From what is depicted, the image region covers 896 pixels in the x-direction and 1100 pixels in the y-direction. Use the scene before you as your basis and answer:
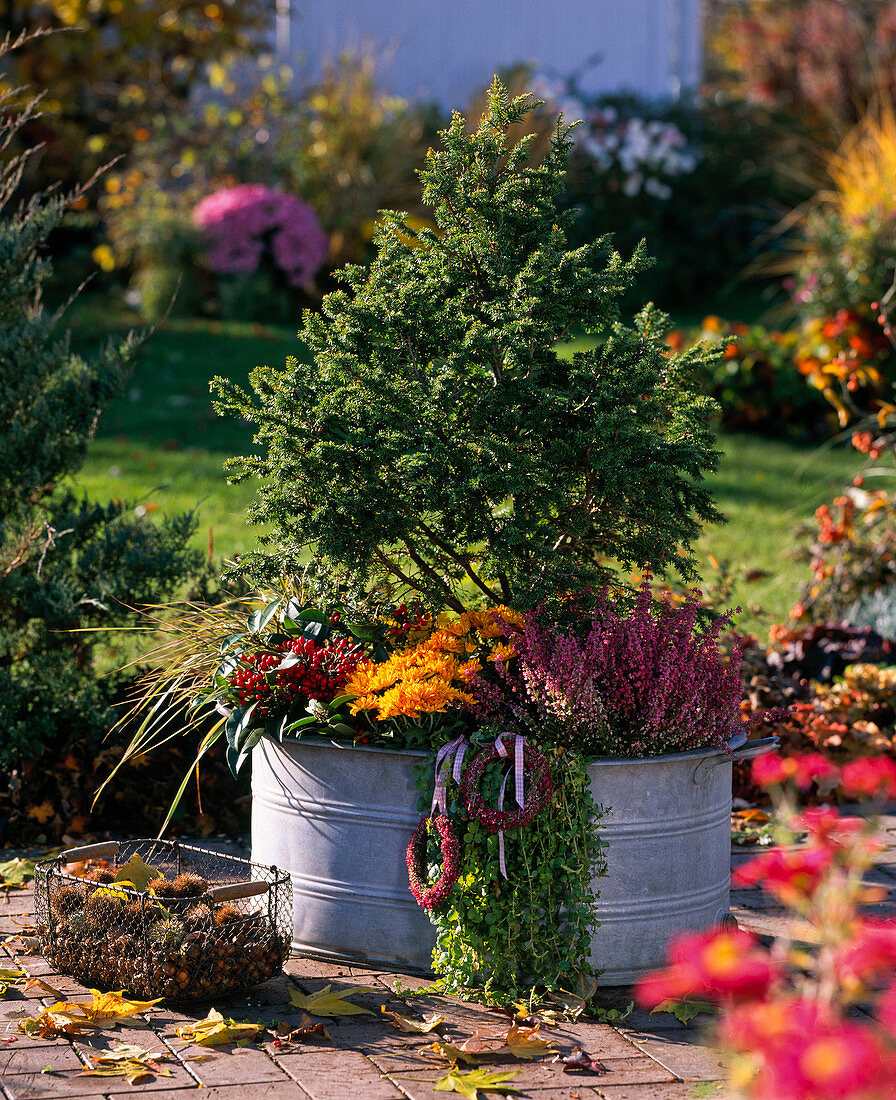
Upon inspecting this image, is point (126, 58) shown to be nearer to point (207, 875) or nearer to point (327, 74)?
point (327, 74)

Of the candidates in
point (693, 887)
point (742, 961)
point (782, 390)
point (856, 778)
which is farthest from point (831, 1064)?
point (782, 390)

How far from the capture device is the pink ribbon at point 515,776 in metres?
3.00

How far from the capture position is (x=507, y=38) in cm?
1716

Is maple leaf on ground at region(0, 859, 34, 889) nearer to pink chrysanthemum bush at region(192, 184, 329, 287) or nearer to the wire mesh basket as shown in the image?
the wire mesh basket

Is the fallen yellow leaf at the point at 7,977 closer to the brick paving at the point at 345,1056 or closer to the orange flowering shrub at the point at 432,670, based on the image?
the brick paving at the point at 345,1056

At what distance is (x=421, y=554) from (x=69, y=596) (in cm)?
135

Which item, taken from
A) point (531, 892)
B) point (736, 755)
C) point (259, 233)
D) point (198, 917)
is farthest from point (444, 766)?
point (259, 233)

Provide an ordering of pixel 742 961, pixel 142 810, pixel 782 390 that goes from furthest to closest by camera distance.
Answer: pixel 782 390 < pixel 142 810 < pixel 742 961

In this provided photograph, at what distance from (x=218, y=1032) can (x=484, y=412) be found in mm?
1619

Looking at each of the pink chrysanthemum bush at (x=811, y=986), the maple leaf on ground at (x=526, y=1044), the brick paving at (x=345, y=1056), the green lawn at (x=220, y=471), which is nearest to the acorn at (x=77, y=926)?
the brick paving at (x=345, y=1056)

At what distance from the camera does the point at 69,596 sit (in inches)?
173

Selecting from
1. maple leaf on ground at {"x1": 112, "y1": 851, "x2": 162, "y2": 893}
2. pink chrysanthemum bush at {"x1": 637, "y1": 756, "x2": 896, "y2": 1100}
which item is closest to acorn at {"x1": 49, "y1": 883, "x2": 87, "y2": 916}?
maple leaf on ground at {"x1": 112, "y1": 851, "x2": 162, "y2": 893}

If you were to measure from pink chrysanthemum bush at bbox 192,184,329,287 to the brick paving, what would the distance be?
8.95 m

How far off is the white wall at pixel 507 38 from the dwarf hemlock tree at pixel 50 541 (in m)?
11.8
